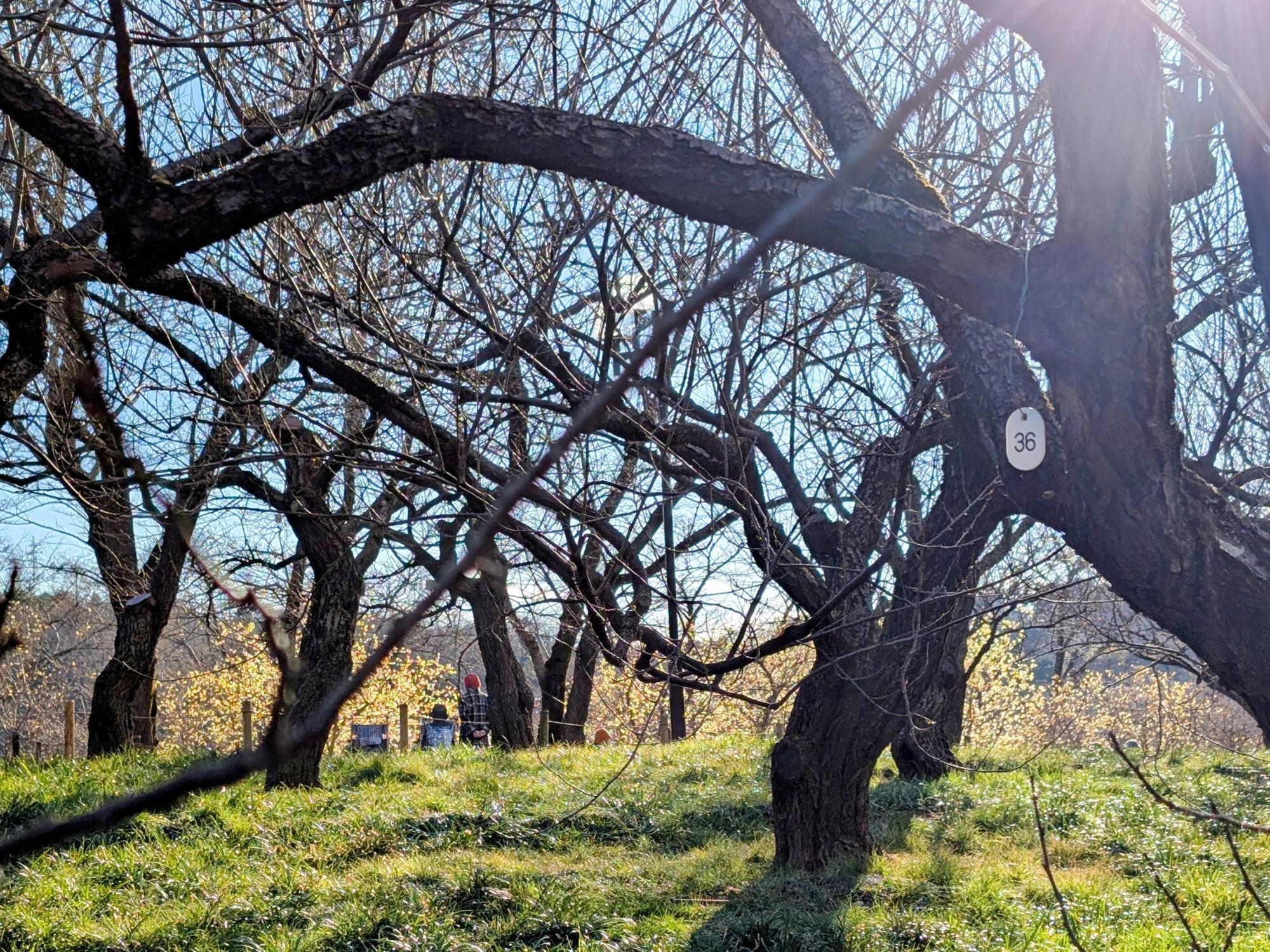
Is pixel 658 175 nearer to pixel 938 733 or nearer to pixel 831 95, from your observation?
pixel 831 95

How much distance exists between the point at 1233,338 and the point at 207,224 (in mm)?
4965

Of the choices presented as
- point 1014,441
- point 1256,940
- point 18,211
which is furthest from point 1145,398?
point 18,211

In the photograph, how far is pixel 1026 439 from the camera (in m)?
2.68

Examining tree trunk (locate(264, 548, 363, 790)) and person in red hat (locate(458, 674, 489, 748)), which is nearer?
tree trunk (locate(264, 548, 363, 790))

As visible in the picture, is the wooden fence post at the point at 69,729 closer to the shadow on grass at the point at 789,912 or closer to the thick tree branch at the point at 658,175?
the shadow on grass at the point at 789,912

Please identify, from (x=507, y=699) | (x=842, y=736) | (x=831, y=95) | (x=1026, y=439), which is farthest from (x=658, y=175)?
(x=507, y=699)

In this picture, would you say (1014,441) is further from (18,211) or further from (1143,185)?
(18,211)

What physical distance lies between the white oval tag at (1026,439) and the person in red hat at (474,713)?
10.9 meters

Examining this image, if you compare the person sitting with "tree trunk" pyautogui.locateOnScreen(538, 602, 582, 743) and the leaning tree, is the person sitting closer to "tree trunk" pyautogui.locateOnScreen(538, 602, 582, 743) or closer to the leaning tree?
"tree trunk" pyautogui.locateOnScreen(538, 602, 582, 743)

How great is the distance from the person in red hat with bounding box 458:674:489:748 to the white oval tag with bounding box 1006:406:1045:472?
10.9m

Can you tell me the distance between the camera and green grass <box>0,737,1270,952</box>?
488 centimetres

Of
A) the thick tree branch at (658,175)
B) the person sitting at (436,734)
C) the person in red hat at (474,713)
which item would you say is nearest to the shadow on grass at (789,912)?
the thick tree branch at (658,175)

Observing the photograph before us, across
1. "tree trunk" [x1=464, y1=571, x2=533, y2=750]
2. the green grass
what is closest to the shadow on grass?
the green grass

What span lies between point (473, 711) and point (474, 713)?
4cm
